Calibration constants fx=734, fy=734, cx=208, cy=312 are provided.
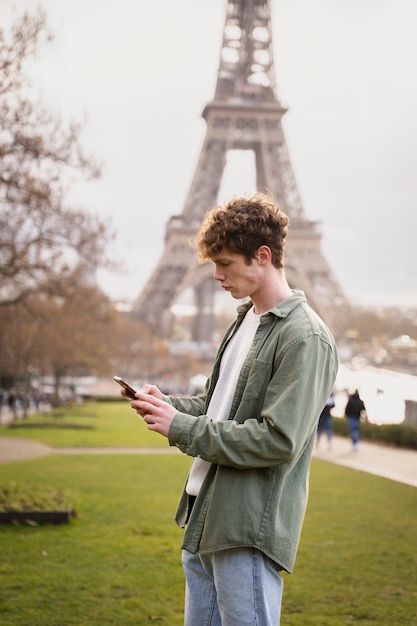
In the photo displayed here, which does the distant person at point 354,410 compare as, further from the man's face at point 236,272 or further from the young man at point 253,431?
the man's face at point 236,272

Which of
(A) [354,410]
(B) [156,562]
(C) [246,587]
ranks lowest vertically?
(B) [156,562]

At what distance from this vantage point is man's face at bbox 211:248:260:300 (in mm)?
2844

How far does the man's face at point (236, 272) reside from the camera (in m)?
2.84

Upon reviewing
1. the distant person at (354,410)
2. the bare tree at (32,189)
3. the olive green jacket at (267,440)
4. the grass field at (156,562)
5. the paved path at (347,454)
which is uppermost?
the bare tree at (32,189)

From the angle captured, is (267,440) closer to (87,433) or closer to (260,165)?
(87,433)

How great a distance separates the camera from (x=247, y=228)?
279 centimetres

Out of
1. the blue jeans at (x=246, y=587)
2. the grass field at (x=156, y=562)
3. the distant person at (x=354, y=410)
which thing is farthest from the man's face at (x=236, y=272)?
the distant person at (x=354, y=410)

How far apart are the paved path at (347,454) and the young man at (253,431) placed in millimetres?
10437

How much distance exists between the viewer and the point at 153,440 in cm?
1997

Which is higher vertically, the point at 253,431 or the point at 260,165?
the point at 260,165

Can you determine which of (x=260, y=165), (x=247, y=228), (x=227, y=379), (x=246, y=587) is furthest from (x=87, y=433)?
(x=260, y=165)

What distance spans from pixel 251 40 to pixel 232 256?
52.3 m

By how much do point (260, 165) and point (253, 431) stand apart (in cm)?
5201

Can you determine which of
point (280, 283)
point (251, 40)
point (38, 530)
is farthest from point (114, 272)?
point (251, 40)
